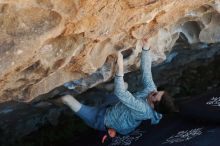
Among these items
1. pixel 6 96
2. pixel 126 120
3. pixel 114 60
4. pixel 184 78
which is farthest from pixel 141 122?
pixel 184 78

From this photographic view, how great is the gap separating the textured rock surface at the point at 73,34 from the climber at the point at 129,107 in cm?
10

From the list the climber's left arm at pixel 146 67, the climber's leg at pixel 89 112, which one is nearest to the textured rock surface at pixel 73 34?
the climber's left arm at pixel 146 67

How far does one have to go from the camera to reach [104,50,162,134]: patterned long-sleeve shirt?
247 cm

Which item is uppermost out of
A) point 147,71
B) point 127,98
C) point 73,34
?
point 73,34

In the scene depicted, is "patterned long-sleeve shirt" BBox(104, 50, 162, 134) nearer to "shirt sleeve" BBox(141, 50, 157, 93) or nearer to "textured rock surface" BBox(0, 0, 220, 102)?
"shirt sleeve" BBox(141, 50, 157, 93)

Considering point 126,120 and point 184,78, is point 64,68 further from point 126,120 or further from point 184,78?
point 184,78

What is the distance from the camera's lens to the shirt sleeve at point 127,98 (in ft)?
8.07

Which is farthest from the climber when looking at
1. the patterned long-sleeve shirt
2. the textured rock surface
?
the textured rock surface

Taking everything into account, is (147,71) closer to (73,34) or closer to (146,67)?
(146,67)

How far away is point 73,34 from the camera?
204cm

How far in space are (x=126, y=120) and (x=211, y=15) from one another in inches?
31.0

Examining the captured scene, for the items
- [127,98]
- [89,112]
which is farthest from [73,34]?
[89,112]

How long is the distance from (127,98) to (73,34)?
572 mm

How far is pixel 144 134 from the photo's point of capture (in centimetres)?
257
